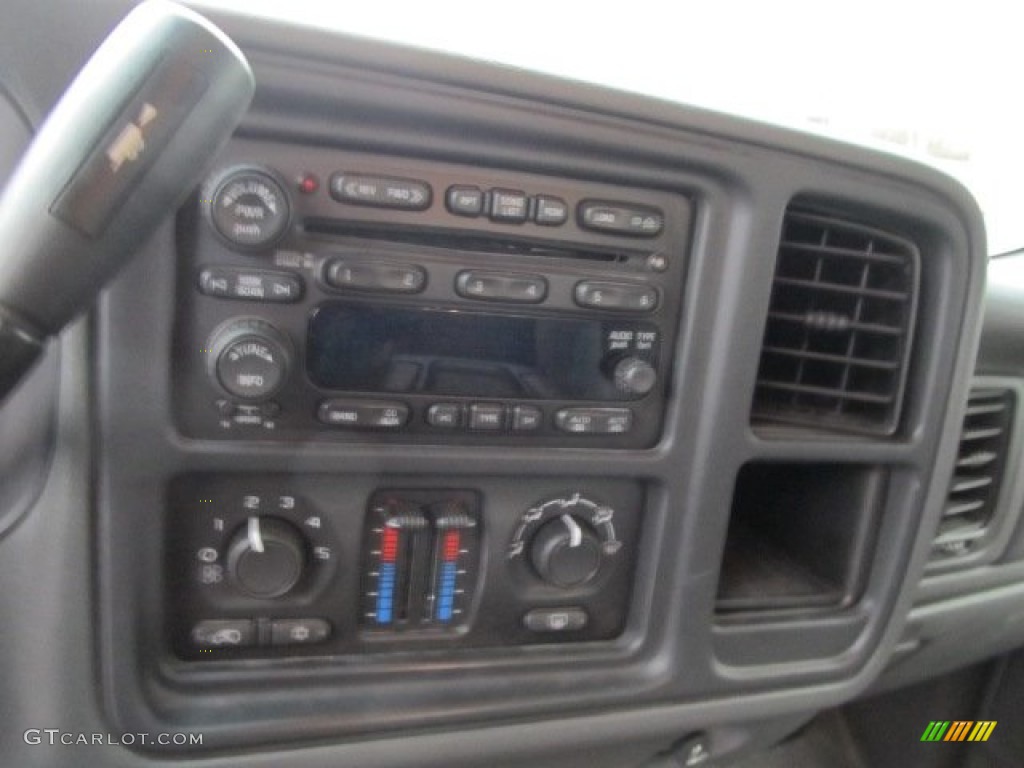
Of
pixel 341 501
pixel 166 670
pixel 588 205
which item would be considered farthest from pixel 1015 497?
pixel 166 670

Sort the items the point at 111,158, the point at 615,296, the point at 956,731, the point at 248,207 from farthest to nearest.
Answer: the point at 956,731 → the point at 615,296 → the point at 248,207 → the point at 111,158

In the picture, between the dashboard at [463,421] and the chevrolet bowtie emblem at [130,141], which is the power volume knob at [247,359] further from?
the chevrolet bowtie emblem at [130,141]

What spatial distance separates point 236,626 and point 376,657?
11 centimetres

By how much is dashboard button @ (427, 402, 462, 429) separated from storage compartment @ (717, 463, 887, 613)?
0.35 meters

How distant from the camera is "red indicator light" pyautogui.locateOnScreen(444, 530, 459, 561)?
2.17 feet

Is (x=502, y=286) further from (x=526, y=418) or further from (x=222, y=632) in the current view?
(x=222, y=632)

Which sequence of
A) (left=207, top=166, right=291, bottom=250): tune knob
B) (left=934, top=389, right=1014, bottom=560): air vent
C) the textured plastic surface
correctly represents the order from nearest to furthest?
the textured plastic surface → (left=207, top=166, right=291, bottom=250): tune knob → (left=934, top=389, right=1014, bottom=560): air vent

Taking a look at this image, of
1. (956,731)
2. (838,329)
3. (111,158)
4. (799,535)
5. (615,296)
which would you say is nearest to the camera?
(111,158)

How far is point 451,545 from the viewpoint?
26.2 inches

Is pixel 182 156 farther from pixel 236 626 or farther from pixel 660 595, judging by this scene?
pixel 660 595

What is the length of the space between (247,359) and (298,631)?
228 mm

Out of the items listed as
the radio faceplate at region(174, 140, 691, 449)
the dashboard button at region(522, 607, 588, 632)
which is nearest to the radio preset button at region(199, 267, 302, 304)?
the radio faceplate at region(174, 140, 691, 449)

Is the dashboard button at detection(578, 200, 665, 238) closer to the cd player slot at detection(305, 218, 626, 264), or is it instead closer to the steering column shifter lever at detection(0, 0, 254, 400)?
the cd player slot at detection(305, 218, 626, 264)

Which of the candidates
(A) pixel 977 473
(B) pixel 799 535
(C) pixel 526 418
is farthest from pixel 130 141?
(A) pixel 977 473
